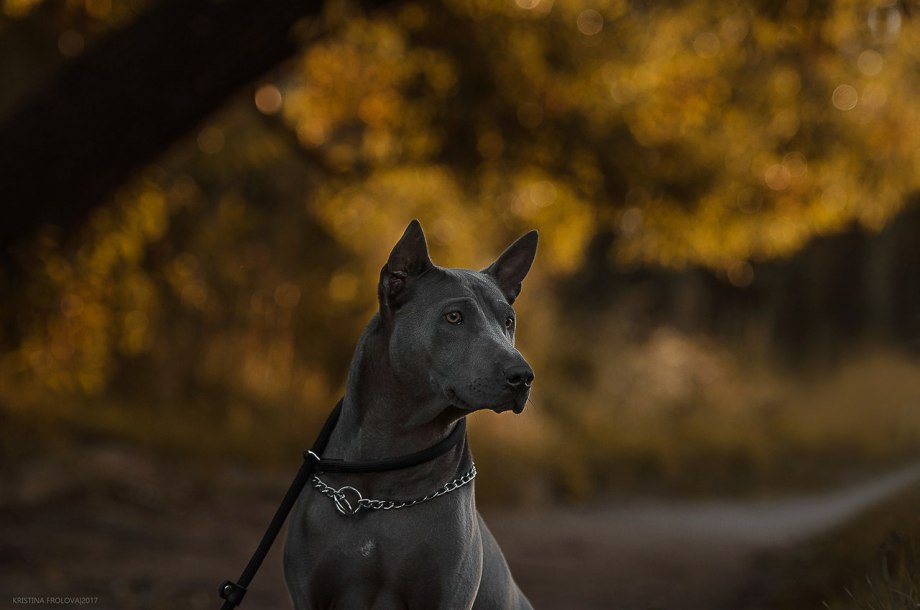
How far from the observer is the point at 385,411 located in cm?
333

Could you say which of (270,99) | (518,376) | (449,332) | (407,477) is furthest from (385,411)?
(270,99)

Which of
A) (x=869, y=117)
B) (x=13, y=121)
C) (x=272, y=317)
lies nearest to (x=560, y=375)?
(x=272, y=317)

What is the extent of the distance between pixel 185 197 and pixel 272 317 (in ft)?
11.3

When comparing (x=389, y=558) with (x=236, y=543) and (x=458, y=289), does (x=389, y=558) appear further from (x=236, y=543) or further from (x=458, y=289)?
(x=236, y=543)

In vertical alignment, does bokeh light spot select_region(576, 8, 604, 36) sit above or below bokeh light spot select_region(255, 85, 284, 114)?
above

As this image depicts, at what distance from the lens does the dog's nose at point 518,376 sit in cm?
301

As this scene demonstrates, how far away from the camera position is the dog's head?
3049 millimetres

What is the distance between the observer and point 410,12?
9336mm

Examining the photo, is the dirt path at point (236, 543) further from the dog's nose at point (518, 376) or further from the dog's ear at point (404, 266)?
the dog's nose at point (518, 376)

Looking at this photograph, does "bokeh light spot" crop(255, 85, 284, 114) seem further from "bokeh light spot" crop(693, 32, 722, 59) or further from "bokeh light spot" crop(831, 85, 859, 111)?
"bokeh light spot" crop(831, 85, 859, 111)

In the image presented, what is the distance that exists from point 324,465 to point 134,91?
14.9ft

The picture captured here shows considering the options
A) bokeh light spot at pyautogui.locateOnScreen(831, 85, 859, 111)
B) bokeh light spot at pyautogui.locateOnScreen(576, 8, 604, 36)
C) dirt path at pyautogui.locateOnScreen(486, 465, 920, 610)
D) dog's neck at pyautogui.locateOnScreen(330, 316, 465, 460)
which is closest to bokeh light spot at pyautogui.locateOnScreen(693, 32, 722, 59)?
bokeh light spot at pyautogui.locateOnScreen(576, 8, 604, 36)

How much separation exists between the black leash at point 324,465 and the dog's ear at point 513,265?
409mm

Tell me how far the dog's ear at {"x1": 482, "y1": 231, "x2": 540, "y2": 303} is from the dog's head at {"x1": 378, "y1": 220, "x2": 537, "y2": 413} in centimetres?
11
